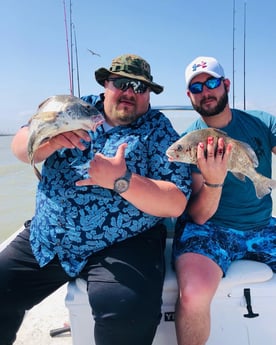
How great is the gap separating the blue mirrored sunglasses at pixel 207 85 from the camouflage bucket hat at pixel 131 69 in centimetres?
24

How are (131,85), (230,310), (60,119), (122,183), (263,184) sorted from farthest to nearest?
(131,85) < (263,184) < (230,310) < (122,183) < (60,119)

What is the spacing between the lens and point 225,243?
210 cm

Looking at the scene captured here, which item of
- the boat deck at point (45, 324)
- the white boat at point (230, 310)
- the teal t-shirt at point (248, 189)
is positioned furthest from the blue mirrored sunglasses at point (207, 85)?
the boat deck at point (45, 324)

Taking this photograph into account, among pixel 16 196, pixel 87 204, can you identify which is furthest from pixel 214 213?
pixel 16 196

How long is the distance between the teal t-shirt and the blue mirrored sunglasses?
0.75 feet

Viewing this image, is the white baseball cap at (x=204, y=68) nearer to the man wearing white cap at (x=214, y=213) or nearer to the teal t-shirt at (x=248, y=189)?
the man wearing white cap at (x=214, y=213)

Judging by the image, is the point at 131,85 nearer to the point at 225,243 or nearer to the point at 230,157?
the point at 230,157

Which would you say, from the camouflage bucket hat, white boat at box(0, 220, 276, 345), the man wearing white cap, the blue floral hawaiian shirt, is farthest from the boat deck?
the camouflage bucket hat

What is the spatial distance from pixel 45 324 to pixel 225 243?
4.67 feet

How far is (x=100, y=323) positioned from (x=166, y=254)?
756mm

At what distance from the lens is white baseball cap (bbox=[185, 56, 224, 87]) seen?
2324 mm

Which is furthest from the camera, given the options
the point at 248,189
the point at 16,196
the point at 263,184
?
the point at 16,196

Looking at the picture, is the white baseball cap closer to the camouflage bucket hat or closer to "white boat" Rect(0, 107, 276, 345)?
the camouflage bucket hat

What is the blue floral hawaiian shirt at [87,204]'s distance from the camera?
189 cm
